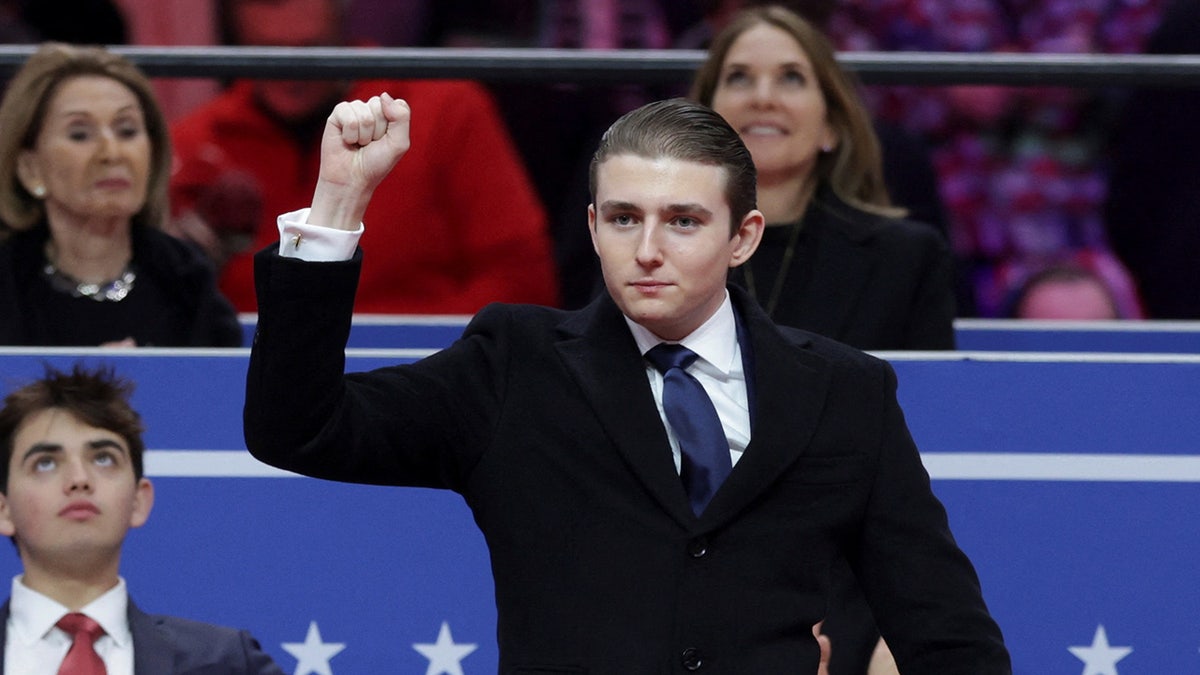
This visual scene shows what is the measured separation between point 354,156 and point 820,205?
1.63 m

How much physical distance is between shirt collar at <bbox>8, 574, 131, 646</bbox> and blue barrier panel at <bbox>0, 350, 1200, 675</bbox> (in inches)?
9.3

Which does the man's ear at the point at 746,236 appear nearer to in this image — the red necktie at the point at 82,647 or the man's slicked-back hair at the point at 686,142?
the man's slicked-back hair at the point at 686,142

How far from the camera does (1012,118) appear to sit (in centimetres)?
489

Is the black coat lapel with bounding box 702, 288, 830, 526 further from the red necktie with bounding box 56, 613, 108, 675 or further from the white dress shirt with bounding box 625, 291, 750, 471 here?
the red necktie with bounding box 56, 613, 108, 675

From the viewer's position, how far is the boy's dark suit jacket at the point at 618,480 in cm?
212

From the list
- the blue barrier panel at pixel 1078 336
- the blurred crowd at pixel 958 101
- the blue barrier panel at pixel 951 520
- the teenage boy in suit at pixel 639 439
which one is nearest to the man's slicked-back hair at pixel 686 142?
the teenage boy in suit at pixel 639 439

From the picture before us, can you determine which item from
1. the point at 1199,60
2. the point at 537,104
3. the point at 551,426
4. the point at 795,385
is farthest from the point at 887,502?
the point at 537,104

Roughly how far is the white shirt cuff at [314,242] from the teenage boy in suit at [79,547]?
→ 881 millimetres

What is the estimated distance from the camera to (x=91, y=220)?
352cm

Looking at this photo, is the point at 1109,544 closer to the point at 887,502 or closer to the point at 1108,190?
the point at 887,502

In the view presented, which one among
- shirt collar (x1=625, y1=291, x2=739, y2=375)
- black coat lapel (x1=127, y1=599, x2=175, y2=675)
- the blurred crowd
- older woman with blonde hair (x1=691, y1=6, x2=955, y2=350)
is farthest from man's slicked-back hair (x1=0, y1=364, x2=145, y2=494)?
the blurred crowd

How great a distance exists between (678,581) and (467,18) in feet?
9.38

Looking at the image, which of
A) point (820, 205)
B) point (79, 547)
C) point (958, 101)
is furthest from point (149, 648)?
point (958, 101)

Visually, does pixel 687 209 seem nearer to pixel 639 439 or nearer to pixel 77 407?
pixel 639 439
